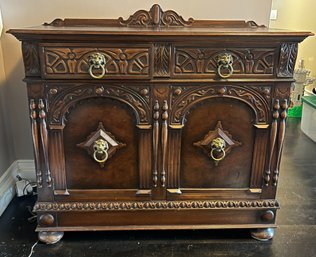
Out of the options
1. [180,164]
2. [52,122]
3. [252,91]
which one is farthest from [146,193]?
[252,91]

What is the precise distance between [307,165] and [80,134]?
5.23ft

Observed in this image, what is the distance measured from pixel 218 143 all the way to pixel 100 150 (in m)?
0.46

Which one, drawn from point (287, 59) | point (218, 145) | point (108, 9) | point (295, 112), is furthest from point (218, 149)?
point (295, 112)

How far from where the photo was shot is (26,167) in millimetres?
1883

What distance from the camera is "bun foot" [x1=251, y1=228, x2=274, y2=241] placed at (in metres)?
1.45

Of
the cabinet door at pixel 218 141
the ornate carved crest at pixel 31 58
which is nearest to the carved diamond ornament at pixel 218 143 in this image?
the cabinet door at pixel 218 141

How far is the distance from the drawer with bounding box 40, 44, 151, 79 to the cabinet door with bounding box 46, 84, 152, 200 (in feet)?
0.16

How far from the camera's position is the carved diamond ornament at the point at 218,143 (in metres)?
1.31

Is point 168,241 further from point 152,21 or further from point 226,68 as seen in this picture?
point 152,21

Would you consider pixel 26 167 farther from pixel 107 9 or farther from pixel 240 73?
pixel 240 73

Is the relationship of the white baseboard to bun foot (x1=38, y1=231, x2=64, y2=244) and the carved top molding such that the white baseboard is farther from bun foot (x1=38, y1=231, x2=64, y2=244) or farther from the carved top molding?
the carved top molding

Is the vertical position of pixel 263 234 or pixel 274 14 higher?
pixel 274 14

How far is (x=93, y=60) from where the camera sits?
1.18 metres

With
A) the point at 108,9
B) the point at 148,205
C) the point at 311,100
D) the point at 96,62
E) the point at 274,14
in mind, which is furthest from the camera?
the point at 274,14
